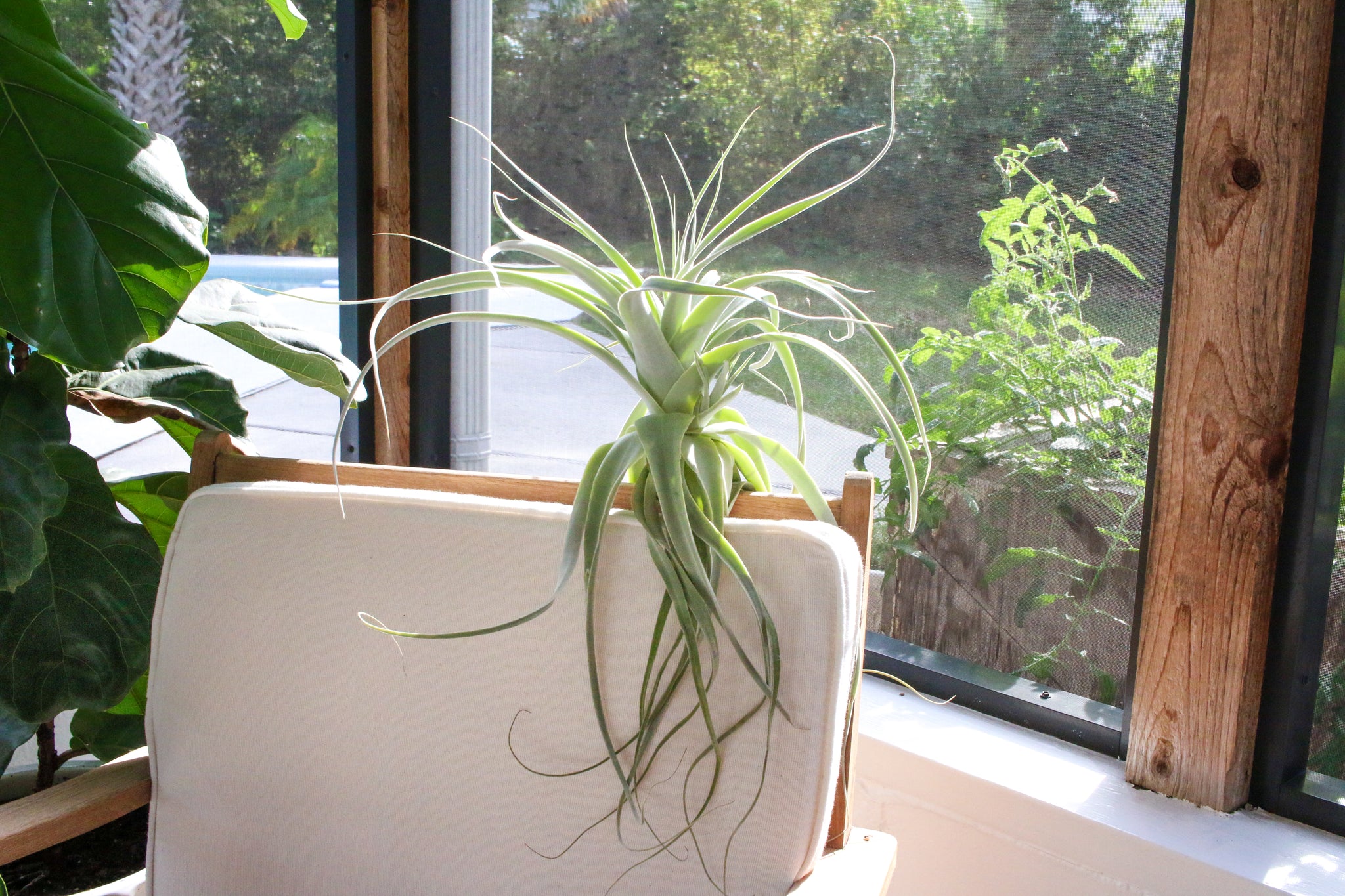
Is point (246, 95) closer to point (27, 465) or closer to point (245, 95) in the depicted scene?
point (245, 95)

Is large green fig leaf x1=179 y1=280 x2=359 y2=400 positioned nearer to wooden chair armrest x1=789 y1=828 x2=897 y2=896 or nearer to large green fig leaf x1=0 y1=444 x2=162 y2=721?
large green fig leaf x1=0 y1=444 x2=162 y2=721

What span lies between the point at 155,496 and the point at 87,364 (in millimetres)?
431

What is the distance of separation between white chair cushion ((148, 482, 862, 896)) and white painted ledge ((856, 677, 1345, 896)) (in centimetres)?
48

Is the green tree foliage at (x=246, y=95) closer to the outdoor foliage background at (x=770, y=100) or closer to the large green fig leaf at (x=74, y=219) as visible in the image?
the outdoor foliage background at (x=770, y=100)

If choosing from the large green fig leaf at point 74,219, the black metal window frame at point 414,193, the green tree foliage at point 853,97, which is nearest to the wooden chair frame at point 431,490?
the large green fig leaf at point 74,219

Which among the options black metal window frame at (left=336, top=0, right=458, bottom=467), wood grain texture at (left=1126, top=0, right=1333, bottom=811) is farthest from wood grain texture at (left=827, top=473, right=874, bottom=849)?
black metal window frame at (left=336, top=0, right=458, bottom=467)


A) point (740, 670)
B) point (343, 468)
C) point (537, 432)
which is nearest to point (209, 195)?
point (537, 432)

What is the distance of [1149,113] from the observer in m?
1.35

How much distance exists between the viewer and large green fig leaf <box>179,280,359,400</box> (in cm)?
118

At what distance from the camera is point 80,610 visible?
1129 millimetres

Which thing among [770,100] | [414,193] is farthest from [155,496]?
[770,100]

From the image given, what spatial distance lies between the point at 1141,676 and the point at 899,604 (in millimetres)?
438

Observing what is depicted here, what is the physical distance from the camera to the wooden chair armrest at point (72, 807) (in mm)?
979

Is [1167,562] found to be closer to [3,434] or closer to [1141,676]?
[1141,676]
